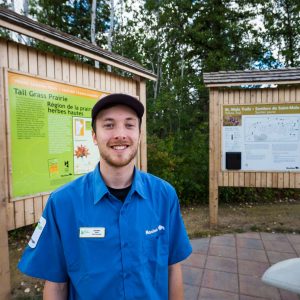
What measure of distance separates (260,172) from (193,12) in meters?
12.1

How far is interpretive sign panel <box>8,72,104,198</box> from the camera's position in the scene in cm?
285

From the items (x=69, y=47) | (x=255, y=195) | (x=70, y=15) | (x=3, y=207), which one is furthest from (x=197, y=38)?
(x=3, y=207)

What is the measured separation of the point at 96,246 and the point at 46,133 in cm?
204

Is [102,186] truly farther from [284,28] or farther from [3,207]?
[284,28]

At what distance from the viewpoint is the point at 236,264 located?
13.1 ft

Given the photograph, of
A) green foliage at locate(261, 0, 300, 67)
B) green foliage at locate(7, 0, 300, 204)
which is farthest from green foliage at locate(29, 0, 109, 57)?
green foliage at locate(261, 0, 300, 67)

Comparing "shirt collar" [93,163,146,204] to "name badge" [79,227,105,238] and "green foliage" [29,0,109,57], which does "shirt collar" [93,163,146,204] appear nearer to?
"name badge" [79,227,105,238]

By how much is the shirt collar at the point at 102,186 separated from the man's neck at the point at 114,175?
35mm

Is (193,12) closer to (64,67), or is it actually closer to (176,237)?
(64,67)

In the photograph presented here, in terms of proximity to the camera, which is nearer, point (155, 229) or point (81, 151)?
point (155, 229)

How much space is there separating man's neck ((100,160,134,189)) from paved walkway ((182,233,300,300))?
7.44ft

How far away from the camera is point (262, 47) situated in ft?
47.4

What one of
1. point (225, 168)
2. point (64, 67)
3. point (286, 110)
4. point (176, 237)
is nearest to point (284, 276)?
point (176, 237)

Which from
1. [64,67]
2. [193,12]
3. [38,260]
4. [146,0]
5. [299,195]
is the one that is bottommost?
[299,195]
